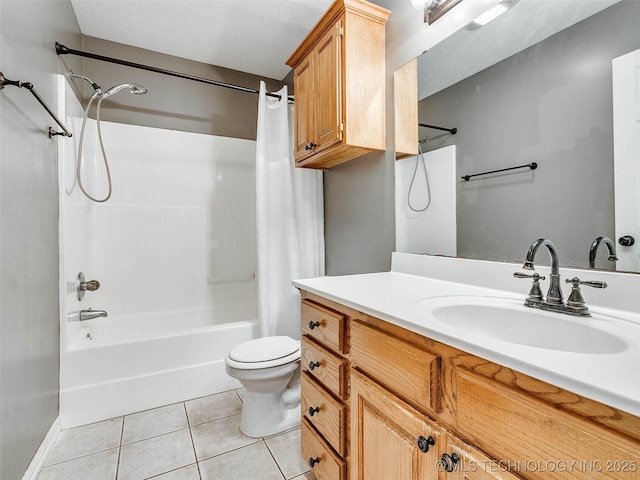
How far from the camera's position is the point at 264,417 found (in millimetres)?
1571

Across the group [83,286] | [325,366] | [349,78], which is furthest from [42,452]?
[349,78]

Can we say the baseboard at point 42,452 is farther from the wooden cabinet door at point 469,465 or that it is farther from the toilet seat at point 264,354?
the wooden cabinet door at point 469,465

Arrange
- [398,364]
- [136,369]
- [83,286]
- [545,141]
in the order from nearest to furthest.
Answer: [398,364]
[545,141]
[136,369]
[83,286]

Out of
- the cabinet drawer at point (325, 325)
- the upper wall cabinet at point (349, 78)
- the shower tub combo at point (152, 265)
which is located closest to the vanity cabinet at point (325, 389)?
the cabinet drawer at point (325, 325)

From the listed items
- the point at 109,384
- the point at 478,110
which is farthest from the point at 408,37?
the point at 109,384

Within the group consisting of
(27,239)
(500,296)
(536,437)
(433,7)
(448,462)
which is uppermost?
(433,7)

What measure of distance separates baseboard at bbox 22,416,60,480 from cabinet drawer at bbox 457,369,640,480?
1.67 metres

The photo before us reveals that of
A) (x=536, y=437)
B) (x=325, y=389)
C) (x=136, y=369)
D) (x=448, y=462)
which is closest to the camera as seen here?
(x=536, y=437)

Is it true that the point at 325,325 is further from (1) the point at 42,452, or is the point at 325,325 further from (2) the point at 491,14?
(1) the point at 42,452

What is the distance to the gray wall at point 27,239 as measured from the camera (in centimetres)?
108

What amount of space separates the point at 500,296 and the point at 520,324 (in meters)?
0.17

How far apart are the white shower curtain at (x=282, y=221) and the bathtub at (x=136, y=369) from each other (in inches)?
9.4

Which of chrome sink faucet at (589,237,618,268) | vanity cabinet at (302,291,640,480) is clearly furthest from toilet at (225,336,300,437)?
chrome sink faucet at (589,237,618,268)

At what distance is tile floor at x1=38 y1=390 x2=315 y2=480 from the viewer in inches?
51.9
